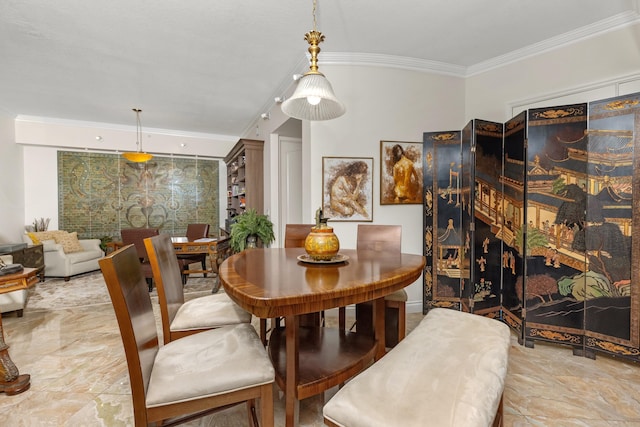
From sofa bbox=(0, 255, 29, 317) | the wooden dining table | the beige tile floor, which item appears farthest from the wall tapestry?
the wooden dining table

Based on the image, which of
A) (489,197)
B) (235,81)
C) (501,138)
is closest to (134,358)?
(489,197)

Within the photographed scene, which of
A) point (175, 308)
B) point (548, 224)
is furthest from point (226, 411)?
point (548, 224)

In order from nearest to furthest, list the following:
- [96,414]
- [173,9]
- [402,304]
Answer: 1. [96,414]
2. [402,304]
3. [173,9]

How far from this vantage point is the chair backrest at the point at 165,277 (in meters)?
1.65

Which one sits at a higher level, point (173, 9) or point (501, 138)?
point (173, 9)

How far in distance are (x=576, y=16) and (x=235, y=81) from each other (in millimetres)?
3557

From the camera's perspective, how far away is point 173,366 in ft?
3.99

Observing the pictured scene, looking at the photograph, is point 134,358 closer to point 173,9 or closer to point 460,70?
point 173,9

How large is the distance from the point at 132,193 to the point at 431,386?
7.07 metres

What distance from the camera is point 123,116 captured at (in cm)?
538

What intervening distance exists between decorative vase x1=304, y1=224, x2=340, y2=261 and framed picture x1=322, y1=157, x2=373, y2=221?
154 centimetres

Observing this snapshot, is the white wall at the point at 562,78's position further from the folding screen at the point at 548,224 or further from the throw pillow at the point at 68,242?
the throw pillow at the point at 68,242

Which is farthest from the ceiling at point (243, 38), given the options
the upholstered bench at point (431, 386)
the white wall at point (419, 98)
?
the upholstered bench at point (431, 386)

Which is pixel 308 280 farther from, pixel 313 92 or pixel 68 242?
pixel 68 242
